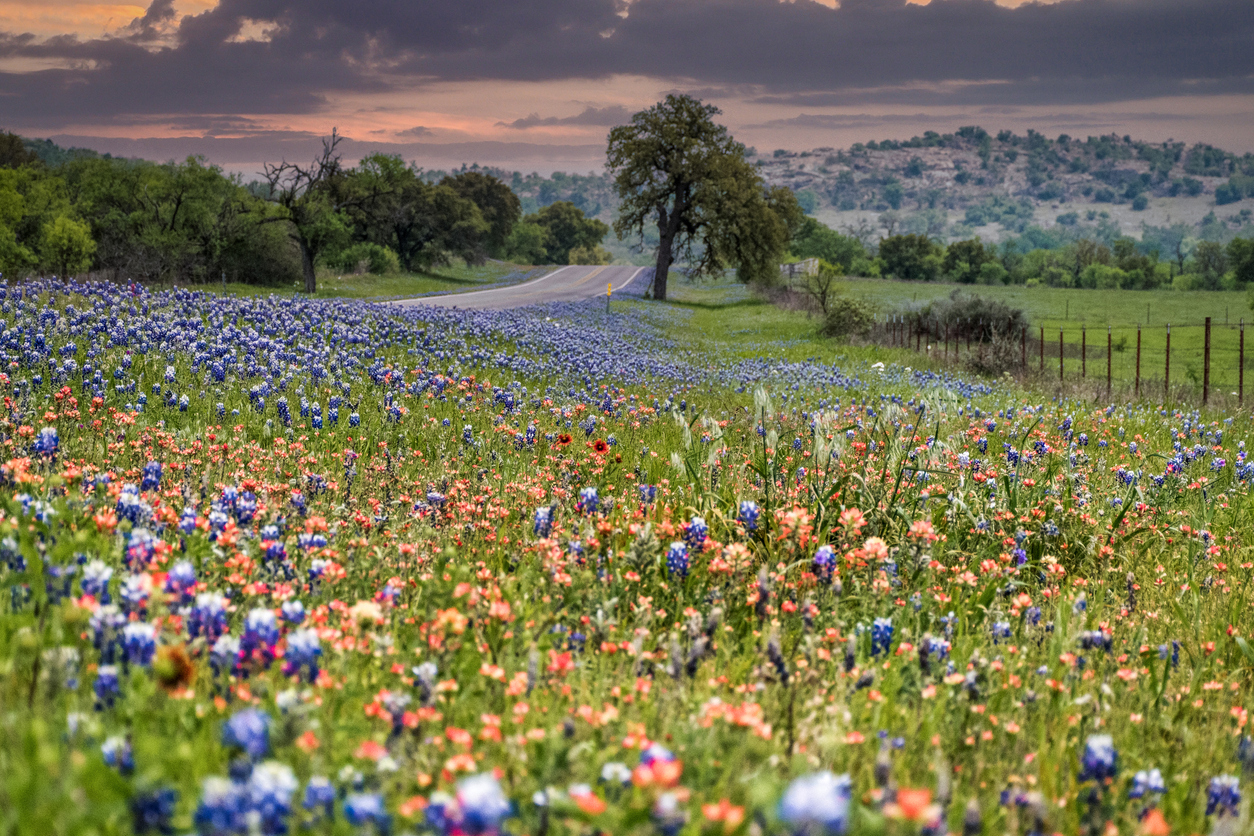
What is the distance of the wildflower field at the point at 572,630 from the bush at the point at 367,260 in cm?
5562

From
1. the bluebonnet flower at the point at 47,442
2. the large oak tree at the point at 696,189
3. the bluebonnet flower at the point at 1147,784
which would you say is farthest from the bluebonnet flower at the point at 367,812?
the large oak tree at the point at 696,189

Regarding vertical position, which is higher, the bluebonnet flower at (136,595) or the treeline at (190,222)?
the treeline at (190,222)

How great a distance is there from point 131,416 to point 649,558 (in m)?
4.02

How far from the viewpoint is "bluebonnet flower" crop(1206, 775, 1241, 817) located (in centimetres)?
223

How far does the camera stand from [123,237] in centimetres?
5697

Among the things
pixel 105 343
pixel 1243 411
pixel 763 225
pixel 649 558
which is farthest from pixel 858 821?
pixel 763 225

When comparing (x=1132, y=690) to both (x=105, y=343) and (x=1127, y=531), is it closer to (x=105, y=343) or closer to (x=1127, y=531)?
(x=1127, y=531)

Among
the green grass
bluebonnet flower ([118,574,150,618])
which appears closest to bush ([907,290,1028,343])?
the green grass

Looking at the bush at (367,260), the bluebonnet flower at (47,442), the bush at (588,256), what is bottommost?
the bluebonnet flower at (47,442)

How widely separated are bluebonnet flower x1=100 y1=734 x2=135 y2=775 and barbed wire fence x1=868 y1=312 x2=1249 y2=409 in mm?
18085

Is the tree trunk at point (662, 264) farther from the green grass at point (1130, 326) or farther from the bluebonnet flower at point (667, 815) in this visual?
the bluebonnet flower at point (667, 815)

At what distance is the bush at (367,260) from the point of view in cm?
5994

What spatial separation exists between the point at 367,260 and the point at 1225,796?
66.0 metres

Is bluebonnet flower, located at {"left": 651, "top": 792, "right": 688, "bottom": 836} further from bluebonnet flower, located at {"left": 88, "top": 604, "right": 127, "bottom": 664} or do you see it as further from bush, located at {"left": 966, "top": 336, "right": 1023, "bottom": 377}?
bush, located at {"left": 966, "top": 336, "right": 1023, "bottom": 377}
